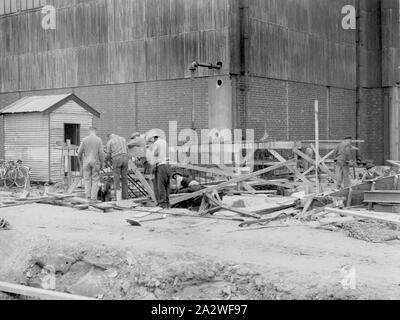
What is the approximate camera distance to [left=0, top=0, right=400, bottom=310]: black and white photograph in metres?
9.41

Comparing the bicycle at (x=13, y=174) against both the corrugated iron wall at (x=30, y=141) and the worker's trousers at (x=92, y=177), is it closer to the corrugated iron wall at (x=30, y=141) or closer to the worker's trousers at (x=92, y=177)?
the corrugated iron wall at (x=30, y=141)

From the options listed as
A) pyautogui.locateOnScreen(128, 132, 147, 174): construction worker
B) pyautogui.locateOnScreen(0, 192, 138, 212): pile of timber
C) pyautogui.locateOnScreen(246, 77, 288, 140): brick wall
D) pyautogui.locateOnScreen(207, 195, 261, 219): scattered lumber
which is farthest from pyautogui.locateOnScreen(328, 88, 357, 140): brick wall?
pyautogui.locateOnScreen(0, 192, 138, 212): pile of timber

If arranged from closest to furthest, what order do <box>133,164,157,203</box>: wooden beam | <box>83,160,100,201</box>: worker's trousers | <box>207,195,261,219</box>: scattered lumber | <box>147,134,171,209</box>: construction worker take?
<box>207,195,261,219</box>: scattered lumber → <box>147,134,171,209</box>: construction worker → <box>133,164,157,203</box>: wooden beam → <box>83,160,100,201</box>: worker's trousers

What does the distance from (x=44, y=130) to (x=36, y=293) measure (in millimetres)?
13916

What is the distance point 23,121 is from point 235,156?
8136 millimetres

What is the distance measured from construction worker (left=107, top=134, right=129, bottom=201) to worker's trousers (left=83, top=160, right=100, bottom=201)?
45 cm

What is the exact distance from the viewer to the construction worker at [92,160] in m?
16.9

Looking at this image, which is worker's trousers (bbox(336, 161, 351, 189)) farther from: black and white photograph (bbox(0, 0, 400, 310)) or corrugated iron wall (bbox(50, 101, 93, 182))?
corrugated iron wall (bbox(50, 101, 93, 182))

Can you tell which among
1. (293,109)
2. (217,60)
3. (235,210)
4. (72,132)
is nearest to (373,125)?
(293,109)

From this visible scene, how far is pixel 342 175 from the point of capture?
64.8 ft

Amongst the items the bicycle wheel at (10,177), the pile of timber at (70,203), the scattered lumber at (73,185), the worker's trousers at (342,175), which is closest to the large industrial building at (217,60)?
the worker's trousers at (342,175)

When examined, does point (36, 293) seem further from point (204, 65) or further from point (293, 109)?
point (293, 109)

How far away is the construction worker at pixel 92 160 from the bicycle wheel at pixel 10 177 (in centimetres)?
637
